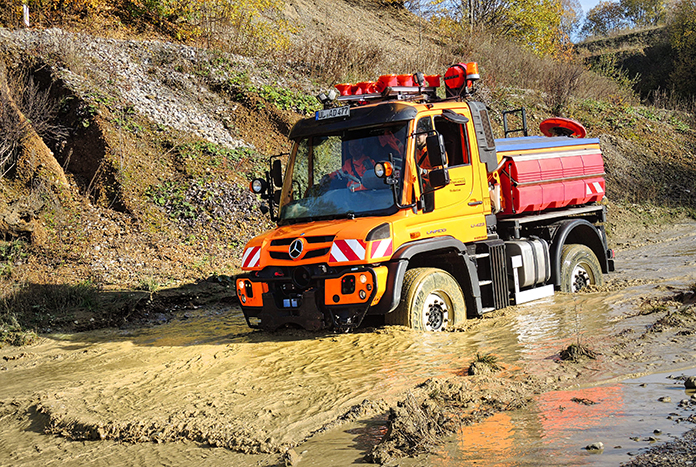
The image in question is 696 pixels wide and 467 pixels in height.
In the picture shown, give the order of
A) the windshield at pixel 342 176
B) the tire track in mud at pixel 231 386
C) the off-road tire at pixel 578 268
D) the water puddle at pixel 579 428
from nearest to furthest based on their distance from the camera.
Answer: the water puddle at pixel 579 428 → the tire track in mud at pixel 231 386 → the windshield at pixel 342 176 → the off-road tire at pixel 578 268

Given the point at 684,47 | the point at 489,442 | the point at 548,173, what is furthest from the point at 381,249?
the point at 684,47

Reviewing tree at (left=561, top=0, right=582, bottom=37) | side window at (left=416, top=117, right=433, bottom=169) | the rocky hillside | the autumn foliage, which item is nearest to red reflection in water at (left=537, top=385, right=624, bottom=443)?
side window at (left=416, top=117, right=433, bottom=169)

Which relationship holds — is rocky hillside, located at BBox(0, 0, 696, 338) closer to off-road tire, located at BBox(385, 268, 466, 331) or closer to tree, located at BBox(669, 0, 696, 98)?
off-road tire, located at BBox(385, 268, 466, 331)

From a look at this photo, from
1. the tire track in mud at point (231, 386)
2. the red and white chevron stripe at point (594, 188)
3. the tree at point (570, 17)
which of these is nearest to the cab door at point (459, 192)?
the tire track in mud at point (231, 386)

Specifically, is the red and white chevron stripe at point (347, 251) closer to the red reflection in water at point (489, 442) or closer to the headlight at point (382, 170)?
the headlight at point (382, 170)

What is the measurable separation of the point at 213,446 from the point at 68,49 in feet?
48.4

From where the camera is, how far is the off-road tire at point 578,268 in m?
10.1

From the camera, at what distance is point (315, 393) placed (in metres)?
5.70

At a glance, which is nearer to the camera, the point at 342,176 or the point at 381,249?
the point at 381,249

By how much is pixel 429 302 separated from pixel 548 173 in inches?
131

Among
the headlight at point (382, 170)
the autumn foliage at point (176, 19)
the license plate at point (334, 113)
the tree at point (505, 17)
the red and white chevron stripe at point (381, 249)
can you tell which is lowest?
the red and white chevron stripe at point (381, 249)

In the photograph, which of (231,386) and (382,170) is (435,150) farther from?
(231,386)

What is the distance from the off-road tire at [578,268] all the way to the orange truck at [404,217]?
0.23m

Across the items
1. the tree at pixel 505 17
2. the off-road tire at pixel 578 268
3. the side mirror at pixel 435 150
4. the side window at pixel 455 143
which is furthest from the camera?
the tree at pixel 505 17
